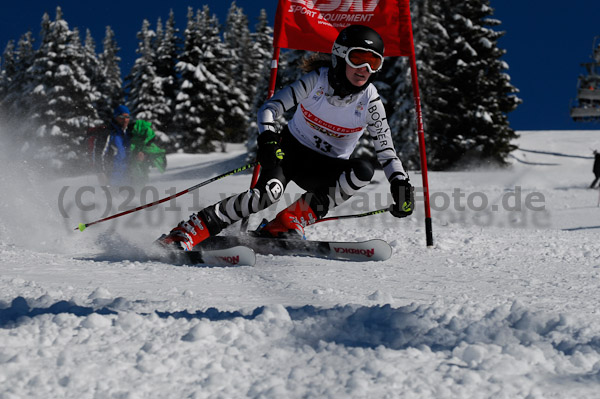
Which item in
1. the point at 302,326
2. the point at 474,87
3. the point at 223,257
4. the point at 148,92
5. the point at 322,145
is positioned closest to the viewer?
the point at 302,326

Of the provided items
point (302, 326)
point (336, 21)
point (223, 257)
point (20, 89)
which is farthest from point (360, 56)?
point (20, 89)

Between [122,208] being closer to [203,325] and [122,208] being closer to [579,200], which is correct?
[203,325]

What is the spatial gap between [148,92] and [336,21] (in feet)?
108

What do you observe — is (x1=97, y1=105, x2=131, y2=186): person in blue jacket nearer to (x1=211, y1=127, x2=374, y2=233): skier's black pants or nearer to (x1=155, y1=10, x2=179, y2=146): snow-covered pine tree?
(x1=211, y1=127, x2=374, y2=233): skier's black pants

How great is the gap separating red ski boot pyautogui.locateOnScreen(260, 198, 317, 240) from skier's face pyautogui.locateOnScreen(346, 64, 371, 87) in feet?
4.22

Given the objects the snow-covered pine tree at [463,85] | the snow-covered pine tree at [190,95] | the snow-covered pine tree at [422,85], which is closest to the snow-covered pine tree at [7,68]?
the snow-covered pine tree at [190,95]

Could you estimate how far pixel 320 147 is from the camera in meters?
4.58

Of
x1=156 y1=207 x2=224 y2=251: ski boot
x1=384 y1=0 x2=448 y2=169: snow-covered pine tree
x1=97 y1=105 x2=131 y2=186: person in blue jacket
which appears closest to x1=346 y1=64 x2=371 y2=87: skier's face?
x1=156 y1=207 x2=224 y2=251: ski boot

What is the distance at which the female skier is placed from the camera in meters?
4.12

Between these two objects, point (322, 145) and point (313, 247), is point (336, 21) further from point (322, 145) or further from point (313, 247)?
point (313, 247)

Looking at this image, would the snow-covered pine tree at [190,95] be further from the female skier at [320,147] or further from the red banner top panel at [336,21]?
the female skier at [320,147]

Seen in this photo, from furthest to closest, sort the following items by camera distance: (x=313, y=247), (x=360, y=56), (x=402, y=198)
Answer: (x=313, y=247)
(x=402, y=198)
(x=360, y=56)

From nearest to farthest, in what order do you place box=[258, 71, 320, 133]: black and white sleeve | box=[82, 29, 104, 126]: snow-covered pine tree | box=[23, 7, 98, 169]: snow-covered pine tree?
box=[258, 71, 320, 133]: black and white sleeve
box=[23, 7, 98, 169]: snow-covered pine tree
box=[82, 29, 104, 126]: snow-covered pine tree

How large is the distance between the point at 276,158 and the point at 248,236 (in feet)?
3.18
